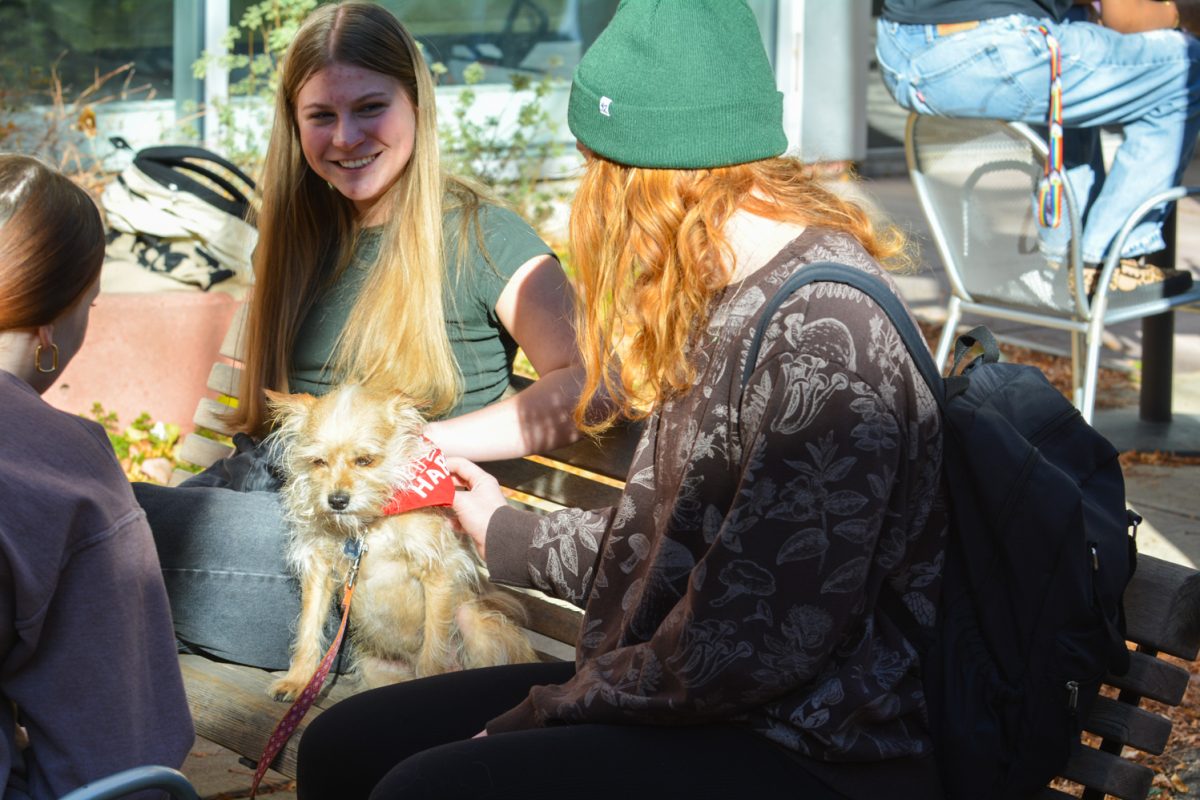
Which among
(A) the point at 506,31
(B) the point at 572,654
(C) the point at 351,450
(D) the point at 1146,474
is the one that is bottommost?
(B) the point at 572,654

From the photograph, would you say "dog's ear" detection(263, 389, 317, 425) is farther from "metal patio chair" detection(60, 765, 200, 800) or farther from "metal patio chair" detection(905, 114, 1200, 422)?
"metal patio chair" detection(905, 114, 1200, 422)

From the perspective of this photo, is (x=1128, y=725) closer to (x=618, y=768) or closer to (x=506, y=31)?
(x=618, y=768)

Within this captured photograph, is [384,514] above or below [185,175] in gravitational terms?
below

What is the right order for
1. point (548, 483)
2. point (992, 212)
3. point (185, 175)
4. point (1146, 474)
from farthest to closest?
1. point (185, 175)
2. point (1146, 474)
3. point (992, 212)
4. point (548, 483)

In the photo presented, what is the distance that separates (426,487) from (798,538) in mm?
1197

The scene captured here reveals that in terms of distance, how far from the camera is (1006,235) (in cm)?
500

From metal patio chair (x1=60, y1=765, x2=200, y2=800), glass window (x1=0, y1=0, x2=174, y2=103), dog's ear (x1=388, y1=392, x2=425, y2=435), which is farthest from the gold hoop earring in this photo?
glass window (x1=0, y1=0, x2=174, y2=103)

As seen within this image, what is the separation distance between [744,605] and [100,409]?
15.5 feet

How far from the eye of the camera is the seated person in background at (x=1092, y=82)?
4793 mm

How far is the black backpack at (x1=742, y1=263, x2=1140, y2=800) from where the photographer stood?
199 centimetres


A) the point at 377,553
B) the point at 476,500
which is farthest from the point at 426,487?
the point at 377,553

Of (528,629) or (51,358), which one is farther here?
(528,629)

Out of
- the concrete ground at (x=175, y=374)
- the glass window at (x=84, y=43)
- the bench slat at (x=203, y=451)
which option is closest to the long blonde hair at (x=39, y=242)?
the bench slat at (x=203, y=451)

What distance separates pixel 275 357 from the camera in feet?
11.6
